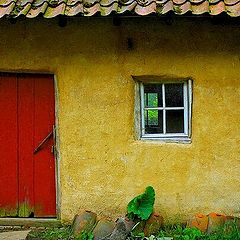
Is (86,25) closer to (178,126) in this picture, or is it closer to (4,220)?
(178,126)

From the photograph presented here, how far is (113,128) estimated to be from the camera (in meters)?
7.30

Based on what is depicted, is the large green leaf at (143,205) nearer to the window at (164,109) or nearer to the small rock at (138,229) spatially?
the small rock at (138,229)

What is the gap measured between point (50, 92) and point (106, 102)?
2.70 feet

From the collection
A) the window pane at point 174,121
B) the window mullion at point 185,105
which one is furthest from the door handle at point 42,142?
the window mullion at point 185,105

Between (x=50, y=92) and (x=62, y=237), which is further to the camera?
(x=50, y=92)

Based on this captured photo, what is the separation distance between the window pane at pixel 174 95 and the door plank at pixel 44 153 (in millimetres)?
1572

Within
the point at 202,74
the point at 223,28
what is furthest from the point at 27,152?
the point at 223,28

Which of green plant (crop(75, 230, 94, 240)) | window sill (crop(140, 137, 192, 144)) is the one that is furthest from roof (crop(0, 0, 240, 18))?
green plant (crop(75, 230, 94, 240))

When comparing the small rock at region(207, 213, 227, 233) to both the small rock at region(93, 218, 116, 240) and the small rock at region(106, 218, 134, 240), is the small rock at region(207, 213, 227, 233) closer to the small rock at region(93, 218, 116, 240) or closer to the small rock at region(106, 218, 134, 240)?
the small rock at region(106, 218, 134, 240)

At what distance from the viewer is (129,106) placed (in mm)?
7270

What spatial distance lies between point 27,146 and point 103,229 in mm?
1671

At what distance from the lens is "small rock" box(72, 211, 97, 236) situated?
700 cm

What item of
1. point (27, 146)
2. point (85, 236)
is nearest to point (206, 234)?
point (85, 236)

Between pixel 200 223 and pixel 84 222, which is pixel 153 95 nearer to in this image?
pixel 200 223
